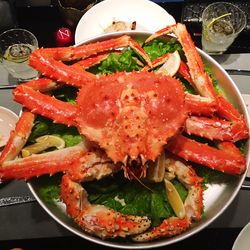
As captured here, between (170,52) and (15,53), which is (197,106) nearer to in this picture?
(170,52)

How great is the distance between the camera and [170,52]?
159 centimetres

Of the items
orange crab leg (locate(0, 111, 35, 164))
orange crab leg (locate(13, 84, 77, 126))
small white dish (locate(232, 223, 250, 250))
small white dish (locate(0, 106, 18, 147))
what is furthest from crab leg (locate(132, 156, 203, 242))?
small white dish (locate(0, 106, 18, 147))

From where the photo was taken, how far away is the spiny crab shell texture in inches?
51.7

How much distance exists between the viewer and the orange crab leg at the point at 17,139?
1.43 m

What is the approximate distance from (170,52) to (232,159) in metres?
0.48

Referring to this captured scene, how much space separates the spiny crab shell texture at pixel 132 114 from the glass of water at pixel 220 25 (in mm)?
550

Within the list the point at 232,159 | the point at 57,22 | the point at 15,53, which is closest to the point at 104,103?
the point at 232,159

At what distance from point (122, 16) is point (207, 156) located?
911 millimetres

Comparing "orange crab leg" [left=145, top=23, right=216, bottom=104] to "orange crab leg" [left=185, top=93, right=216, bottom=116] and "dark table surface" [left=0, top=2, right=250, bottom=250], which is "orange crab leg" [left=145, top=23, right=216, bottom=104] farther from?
"dark table surface" [left=0, top=2, right=250, bottom=250]

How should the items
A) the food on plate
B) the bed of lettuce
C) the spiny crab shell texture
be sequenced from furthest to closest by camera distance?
the food on plate → the bed of lettuce → the spiny crab shell texture

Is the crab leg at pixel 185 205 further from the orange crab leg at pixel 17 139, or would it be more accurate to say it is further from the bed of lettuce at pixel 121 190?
the orange crab leg at pixel 17 139

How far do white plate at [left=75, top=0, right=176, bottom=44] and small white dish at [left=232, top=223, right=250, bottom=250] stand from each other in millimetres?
978

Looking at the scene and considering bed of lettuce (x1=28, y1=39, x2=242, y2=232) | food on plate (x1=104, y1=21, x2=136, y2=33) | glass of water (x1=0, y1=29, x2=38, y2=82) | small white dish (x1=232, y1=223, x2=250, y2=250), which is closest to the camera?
bed of lettuce (x1=28, y1=39, x2=242, y2=232)

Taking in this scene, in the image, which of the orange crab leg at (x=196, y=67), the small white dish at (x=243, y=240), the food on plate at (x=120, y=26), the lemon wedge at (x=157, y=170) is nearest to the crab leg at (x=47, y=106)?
the lemon wedge at (x=157, y=170)
